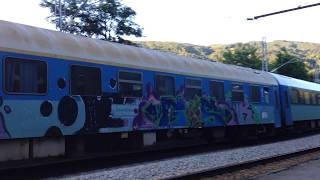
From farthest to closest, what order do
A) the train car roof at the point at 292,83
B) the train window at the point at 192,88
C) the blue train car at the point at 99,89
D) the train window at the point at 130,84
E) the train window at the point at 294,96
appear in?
1. the train window at the point at 294,96
2. the train car roof at the point at 292,83
3. the train window at the point at 192,88
4. the train window at the point at 130,84
5. the blue train car at the point at 99,89

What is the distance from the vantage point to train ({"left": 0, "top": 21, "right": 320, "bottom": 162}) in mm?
11234

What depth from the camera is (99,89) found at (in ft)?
44.0

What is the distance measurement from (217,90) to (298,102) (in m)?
9.86

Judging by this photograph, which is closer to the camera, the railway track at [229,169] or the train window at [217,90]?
the railway track at [229,169]

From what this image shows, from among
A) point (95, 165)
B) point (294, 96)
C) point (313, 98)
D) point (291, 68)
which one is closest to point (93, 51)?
point (95, 165)

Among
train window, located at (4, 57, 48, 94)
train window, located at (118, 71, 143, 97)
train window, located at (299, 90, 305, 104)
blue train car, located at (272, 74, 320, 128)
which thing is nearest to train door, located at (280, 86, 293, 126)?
blue train car, located at (272, 74, 320, 128)

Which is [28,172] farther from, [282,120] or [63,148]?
[282,120]

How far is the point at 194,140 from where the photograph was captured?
1867 centimetres

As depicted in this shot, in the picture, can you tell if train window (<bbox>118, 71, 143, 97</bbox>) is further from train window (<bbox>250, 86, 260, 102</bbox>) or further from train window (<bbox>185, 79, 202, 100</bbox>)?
train window (<bbox>250, 86, 260, 102</bbox>)

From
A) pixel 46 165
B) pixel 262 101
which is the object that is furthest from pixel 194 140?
pixel 46 165

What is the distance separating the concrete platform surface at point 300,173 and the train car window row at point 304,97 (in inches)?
567

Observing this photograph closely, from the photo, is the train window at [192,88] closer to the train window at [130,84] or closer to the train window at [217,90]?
the train window at [217,90]

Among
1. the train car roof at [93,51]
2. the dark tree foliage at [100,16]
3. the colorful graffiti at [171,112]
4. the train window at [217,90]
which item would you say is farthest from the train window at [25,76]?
the dark tree foliage at [100,16]

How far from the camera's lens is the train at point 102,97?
1123cm
